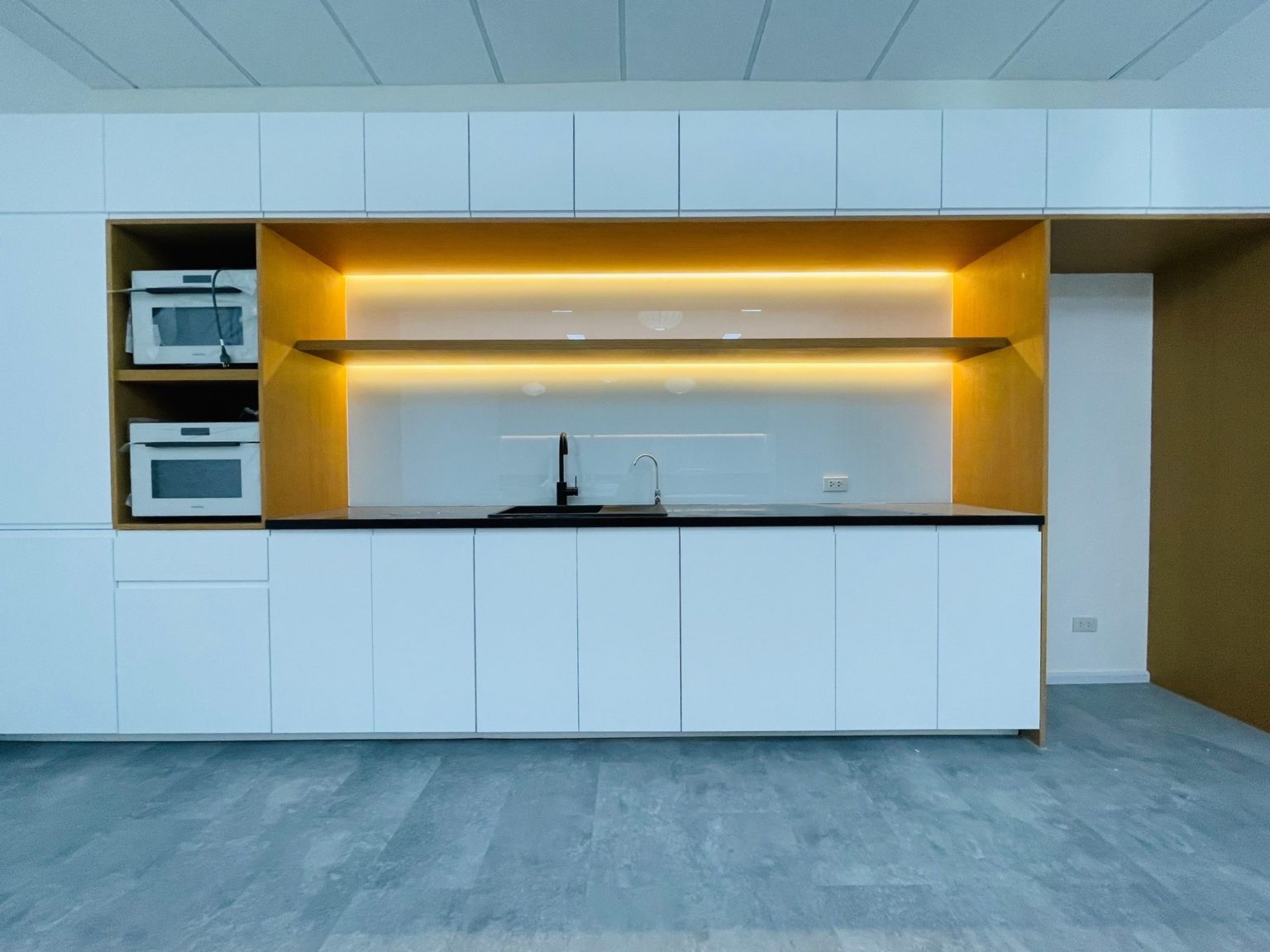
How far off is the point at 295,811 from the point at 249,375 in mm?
1553

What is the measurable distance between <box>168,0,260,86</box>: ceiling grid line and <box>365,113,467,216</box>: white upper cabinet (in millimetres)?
1037

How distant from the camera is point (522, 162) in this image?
253 cm

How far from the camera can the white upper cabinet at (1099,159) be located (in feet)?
8.18

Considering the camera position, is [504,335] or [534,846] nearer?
[534,846]

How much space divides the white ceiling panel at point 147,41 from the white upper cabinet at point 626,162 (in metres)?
1.85

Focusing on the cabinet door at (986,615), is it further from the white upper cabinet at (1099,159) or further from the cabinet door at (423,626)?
the cabinet door at (423,626)

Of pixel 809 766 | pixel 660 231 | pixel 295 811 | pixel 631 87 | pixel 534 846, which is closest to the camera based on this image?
pixel 534 846

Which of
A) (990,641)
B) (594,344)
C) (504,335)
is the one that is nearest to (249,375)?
(504,335)

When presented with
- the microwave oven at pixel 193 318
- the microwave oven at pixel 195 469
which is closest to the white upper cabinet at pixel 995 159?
the microwave oven at pixel 193 318

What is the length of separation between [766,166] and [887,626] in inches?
70.7

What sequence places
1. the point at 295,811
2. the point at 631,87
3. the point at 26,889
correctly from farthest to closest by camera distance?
the point at 631,87 → the point at 295,811 → the point at 26,889

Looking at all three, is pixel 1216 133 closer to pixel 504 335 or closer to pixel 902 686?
pixel 902 686

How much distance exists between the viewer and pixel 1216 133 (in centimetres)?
249

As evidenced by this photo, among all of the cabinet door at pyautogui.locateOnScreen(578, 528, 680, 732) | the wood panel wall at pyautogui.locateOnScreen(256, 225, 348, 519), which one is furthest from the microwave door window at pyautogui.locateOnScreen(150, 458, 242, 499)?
the cabinet door at pyautogui.locateOnScreen(578, 528, 680, 732)
